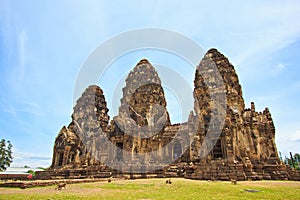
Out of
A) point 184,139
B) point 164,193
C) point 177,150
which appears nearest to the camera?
point 164,193

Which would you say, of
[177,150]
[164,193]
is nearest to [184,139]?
[177,150]

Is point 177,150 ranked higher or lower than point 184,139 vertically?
lower

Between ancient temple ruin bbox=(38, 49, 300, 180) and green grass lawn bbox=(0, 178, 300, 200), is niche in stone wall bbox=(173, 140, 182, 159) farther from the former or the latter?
green grass lawn bbox=(0, 178, 300, 200)

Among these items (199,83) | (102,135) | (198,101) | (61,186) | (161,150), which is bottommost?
(61,186)

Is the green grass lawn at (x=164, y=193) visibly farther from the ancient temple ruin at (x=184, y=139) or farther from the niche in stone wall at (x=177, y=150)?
the niche in stone wall at (x=177, y=150)

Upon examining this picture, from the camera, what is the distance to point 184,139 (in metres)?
25.7

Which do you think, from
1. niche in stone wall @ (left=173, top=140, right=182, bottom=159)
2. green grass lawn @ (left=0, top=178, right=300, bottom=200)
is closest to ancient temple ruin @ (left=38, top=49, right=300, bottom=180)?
niche in stone wall @ (left=173, top=140, right=182, bottom=159)

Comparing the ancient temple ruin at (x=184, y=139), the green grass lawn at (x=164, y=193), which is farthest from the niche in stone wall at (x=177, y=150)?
the green grass lawn at (x=164, y=193)

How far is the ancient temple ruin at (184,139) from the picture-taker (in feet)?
62.4

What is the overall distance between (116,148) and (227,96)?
48.4 ft

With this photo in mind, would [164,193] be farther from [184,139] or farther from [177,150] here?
[177,150]

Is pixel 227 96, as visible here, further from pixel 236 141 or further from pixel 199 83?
pixel 236 141

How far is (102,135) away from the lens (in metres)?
29.3

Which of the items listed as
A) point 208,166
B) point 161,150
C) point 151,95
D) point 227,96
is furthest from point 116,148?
point 227,96
